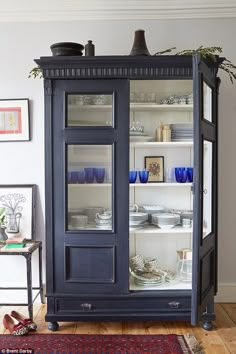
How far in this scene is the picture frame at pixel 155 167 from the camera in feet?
10.1

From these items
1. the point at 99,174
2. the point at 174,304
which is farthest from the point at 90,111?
the point at 174,304

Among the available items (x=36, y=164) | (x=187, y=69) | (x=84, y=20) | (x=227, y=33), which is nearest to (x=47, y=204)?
(x=36, y=164)

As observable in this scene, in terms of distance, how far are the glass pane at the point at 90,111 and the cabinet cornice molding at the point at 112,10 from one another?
0.99 metres

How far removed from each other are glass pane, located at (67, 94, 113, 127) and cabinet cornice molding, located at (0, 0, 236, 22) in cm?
99

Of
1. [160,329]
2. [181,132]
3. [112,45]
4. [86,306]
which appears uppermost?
[112,45]

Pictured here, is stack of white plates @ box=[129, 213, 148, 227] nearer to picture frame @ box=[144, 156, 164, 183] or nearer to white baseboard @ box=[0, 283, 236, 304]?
picture frame @ box=[144, 156, 164, 183]

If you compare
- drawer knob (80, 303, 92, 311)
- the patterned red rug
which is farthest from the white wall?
drawer knob (80, 303, 92, 311)

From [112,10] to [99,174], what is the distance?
1.52 meters

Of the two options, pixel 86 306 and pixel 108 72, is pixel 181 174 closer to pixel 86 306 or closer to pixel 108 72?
pixel 108 72

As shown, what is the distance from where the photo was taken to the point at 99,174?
2.82 m

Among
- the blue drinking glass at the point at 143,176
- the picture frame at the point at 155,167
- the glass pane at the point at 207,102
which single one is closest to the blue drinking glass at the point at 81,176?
the blue drinking glass at the point at 143,176

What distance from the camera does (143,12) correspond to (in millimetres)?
3260

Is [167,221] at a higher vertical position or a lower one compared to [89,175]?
lower

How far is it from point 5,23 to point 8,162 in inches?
49.1
